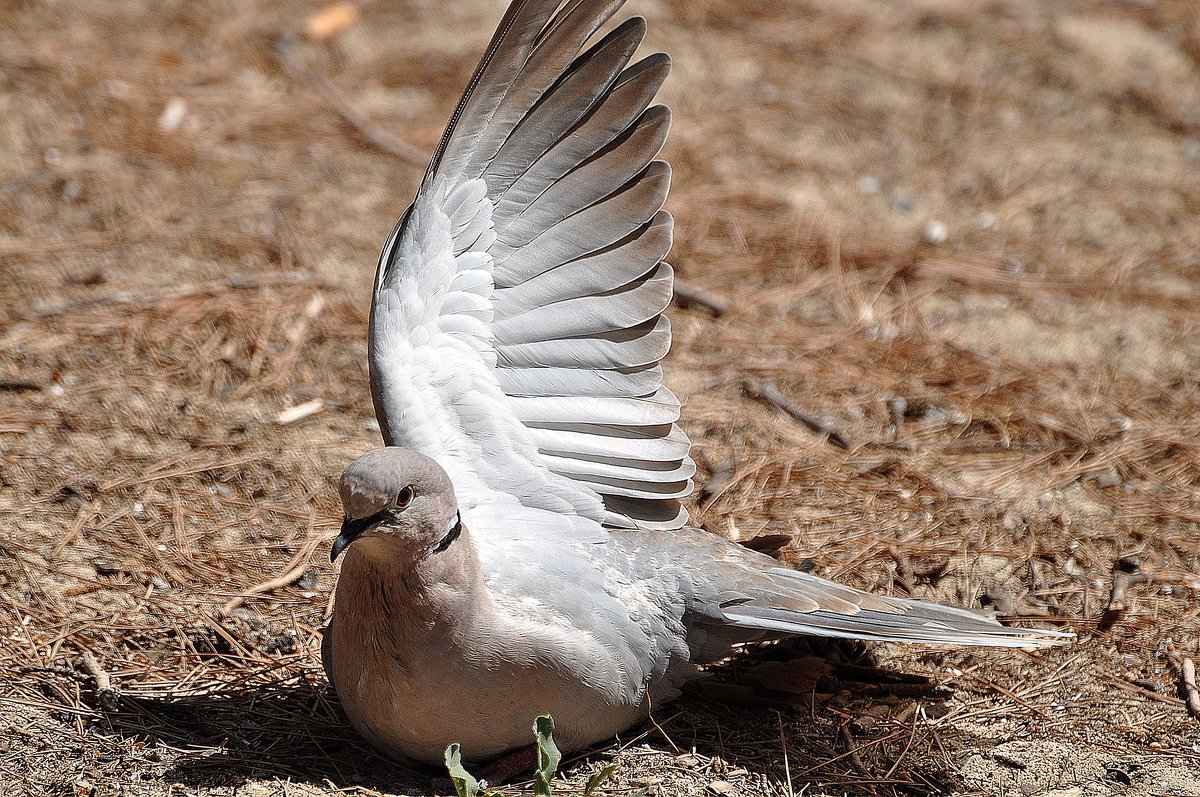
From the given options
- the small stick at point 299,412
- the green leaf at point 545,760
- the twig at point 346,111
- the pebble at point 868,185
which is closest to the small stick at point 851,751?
the green leaf at point 545,760

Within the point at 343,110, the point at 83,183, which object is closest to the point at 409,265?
the point at 83,183

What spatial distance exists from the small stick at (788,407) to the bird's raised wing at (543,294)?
3.51 ft

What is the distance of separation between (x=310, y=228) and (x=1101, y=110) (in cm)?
394

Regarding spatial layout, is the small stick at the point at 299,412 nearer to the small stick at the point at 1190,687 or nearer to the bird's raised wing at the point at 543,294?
the bird's raised wing at the point at 543,294

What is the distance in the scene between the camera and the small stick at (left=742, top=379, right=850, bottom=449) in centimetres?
411

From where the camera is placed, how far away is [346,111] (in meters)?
5.94

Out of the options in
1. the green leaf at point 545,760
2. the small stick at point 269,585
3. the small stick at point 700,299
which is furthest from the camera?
the small stick at point 700,299

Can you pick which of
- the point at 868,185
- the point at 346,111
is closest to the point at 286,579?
the point at 346,111

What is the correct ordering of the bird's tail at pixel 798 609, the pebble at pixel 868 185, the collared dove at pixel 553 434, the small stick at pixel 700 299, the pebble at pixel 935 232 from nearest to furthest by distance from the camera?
the collared dove at pixel 553 434 < the bird's tail at pixel 798 609 < the small stick at pixel 700 299 < the pebble at pixel 935 232 < the pebble at pixel 868 185

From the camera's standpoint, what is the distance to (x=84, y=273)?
4688mm

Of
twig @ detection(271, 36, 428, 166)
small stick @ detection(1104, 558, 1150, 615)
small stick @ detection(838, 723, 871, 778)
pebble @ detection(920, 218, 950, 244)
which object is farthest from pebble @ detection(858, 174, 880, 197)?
small stick @ detection(838, 723, 871, 778)

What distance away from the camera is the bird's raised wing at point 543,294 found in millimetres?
2967

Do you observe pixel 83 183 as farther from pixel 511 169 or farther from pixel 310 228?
pixel 511 169

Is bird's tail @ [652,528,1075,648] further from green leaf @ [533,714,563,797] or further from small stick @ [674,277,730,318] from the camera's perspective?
small stick @ [674,277,730,318]
